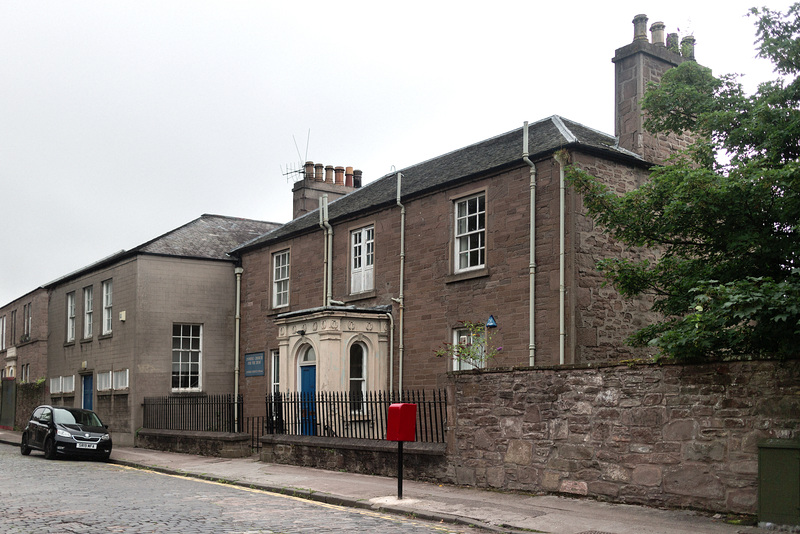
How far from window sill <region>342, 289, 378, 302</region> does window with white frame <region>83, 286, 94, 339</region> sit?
41.4ft

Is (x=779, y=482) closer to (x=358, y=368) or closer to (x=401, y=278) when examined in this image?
(x=401, y=278)

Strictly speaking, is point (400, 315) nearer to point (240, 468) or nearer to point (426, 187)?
point (426, 187)

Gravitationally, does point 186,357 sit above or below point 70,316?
below

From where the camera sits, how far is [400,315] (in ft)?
67.4

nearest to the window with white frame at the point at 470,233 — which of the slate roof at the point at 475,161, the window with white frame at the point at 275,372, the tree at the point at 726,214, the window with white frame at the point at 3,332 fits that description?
the slate roof at the point at 475,161

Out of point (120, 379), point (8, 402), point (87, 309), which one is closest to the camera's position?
point (120, 379)

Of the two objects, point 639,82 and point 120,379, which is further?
point 120,379

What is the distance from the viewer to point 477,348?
59.4 ft

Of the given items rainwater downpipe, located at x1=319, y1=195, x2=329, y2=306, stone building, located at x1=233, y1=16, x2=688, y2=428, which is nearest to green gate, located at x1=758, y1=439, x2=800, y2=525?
stone building, located at x1=233, y1=16, x2=688, y2=428

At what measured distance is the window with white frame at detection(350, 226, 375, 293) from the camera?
22.2 m

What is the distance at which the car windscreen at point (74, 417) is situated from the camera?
20859 millimetres

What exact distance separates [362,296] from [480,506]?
11549 mm

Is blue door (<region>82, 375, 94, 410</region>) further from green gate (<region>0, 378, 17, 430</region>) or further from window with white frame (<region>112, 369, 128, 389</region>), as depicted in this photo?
green gate (<region>0, 378, 17, 430</region>)

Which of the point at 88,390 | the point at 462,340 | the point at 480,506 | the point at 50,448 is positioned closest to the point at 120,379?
the point at 88,390
